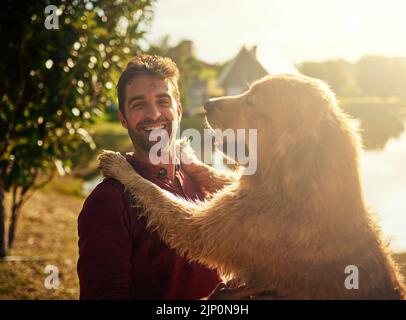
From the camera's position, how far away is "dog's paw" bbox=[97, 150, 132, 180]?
10.6ft

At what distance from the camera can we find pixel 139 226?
289 cm

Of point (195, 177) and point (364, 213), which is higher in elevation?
point (195, 177)

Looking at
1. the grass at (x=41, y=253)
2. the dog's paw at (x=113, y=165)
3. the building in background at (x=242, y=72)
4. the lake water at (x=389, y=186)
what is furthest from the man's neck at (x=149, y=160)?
the lake water at (x=389, y=186)

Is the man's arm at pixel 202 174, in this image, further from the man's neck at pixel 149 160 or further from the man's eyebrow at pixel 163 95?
the man's eyebrow at pixel 163 95

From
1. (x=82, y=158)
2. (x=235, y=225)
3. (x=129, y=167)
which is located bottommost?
(x=235, y=225)

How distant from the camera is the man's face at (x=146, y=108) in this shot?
315 centimetres

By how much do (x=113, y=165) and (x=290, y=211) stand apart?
4.71ft

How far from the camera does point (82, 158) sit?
64.6 ft

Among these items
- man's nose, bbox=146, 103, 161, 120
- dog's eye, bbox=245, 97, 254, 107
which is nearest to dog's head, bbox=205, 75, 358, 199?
dog's eye, bbox=245, 97, 254, 107

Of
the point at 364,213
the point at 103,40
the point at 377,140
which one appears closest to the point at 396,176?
the point at 377,140

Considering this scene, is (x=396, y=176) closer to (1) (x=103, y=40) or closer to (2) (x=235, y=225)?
(1) (x=103, y=40)
